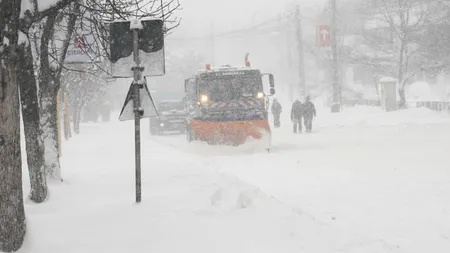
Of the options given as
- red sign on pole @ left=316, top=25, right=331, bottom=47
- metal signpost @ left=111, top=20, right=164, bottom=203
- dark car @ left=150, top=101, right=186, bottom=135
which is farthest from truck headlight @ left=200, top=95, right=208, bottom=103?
red sign on pole @ left=316, top=25, right=331, bottom=47

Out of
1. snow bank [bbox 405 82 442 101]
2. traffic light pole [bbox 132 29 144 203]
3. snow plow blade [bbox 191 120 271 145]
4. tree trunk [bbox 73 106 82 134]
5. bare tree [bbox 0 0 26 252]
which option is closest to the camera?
bare tree [bbox 0 0 26 252]

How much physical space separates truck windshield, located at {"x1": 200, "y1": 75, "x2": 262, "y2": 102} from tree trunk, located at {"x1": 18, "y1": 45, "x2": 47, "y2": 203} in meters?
10.8

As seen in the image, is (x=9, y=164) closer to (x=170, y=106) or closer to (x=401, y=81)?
(x=170, y=106)

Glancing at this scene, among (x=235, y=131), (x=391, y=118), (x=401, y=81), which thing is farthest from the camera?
(x=401, y=81)

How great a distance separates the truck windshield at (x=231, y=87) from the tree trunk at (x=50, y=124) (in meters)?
9.27

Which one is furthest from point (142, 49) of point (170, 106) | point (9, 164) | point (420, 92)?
point (420, 92)

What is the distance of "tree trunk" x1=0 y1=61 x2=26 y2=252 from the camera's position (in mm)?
4906

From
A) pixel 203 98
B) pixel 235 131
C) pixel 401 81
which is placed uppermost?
pixel 401 81

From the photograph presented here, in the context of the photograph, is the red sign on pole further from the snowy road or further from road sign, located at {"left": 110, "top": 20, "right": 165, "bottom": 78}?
road sign, located at {"left": 110, "top": 20, "right": 165, "bottom": 78}

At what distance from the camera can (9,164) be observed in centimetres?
501

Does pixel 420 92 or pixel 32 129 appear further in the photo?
pixel 420 92

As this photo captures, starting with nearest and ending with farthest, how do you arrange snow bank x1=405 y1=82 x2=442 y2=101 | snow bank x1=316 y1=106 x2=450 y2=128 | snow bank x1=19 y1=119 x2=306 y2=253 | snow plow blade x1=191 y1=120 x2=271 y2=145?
1. snow bank x1=19 y1=119 x2=306 y2=253
2. snow plow blade x1=191 y1=120 x2=271 y2=145
3. snow bank x1=316 y1=106 x2=450 y2=128
4. snow bank x1=405 y1=82 x2=442 y2=101

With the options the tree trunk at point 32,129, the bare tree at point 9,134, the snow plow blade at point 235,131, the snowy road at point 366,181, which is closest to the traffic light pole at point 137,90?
the tree trunk at point 32,129

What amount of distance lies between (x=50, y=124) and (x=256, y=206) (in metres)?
3.83
